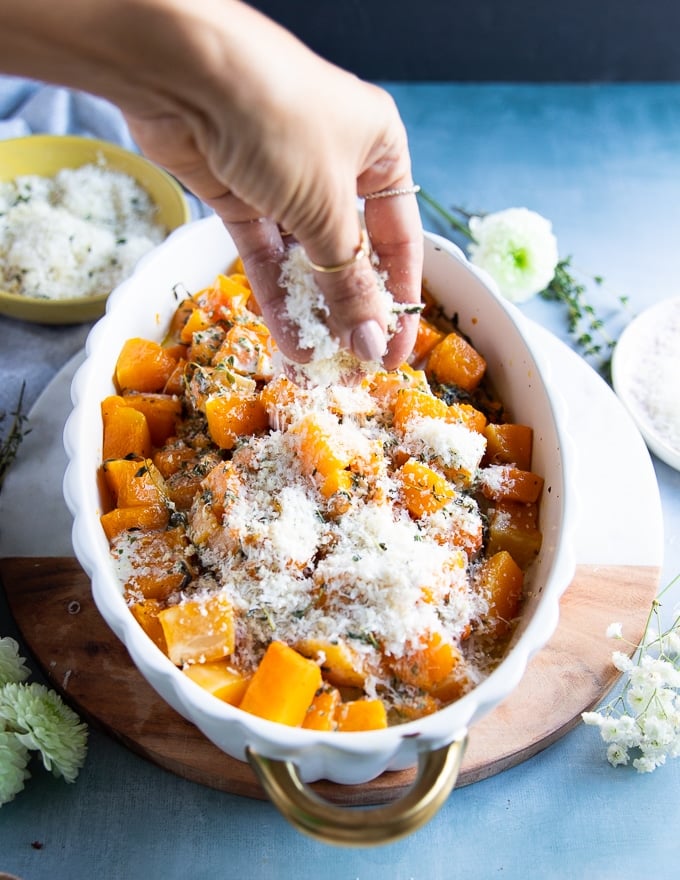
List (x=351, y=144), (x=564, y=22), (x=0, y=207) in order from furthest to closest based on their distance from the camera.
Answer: (x=564, y=22) → (x=0, y=207) → (x=351, y=144)

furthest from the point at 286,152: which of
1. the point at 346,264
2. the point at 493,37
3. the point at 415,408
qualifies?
the point at 493,37

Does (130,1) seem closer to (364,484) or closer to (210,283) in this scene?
(364,484)

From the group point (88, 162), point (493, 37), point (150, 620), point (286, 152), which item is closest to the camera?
point (286, 152)

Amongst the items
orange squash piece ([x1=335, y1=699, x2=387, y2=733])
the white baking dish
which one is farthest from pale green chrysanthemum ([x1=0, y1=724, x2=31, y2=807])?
orange squash piece ([x1=335, y1=699, x2=387, y2=733])

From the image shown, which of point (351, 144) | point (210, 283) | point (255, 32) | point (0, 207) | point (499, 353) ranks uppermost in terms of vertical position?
point (255, 32)

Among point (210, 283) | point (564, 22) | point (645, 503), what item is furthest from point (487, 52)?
point (645, 503)

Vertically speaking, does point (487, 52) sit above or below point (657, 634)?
above

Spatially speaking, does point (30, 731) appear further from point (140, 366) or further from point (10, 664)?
point (140, 366)
